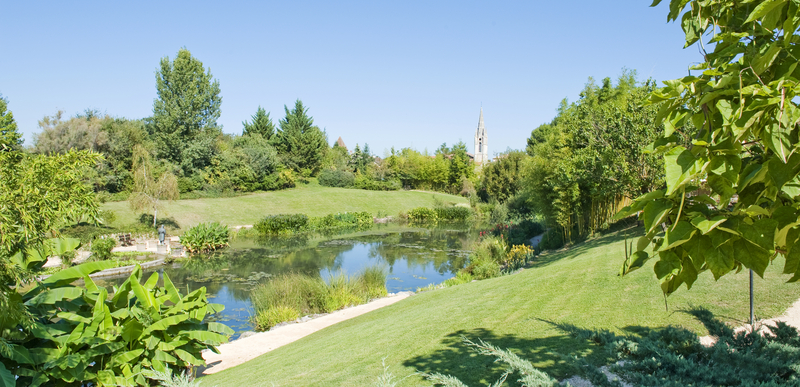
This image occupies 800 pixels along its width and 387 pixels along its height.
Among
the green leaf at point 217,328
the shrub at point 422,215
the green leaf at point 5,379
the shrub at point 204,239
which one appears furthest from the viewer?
the shrub at point 422,215

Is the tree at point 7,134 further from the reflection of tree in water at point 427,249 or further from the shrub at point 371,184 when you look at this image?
the shrub at point 371,184

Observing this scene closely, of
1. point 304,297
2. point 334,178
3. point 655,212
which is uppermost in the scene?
point 334,178

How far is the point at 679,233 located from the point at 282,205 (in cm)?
3167

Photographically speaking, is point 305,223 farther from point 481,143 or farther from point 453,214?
point 481,143

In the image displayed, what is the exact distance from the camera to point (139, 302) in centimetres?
415

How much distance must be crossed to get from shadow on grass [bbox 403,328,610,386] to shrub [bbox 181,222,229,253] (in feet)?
49.4

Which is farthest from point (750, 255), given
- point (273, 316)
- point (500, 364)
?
point (273, 316)

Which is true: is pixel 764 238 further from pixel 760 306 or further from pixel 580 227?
pixel 580 227

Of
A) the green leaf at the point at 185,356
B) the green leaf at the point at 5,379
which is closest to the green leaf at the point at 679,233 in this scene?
the green leaf at the point at 5,379

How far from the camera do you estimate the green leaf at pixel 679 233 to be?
41.1 inches

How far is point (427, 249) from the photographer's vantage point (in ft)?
60.8

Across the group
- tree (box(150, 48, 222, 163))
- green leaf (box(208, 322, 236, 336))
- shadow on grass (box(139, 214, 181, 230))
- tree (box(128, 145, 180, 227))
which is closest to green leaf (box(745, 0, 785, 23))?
green leaf (box(208, 322, 236, 336))

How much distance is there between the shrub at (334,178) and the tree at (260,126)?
750 centimetres

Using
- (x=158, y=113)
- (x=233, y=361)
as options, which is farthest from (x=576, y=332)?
(x=158, y=113)
